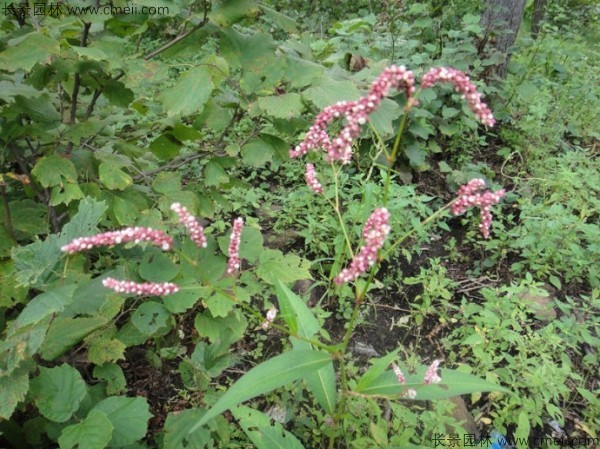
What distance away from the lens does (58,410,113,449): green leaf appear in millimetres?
1494

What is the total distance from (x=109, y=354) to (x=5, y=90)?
1066 millimetres

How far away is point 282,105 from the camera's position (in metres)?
1.68

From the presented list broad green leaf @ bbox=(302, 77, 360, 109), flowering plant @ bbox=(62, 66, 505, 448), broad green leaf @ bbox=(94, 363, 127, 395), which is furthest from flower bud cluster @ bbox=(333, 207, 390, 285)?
broad green leaf @ bbox=(94, 363, 127, 395)

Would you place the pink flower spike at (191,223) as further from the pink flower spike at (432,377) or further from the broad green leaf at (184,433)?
the broad green leaf at (184,433)

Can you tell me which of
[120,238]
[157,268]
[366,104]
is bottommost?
[157,268]

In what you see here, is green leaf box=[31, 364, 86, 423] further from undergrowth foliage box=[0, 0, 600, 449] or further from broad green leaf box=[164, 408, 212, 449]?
broad green leaf box=[164, 408, 212, 449]

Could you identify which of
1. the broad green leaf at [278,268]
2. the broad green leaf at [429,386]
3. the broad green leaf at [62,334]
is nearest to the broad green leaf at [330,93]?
the broad green leaf at [278,268]

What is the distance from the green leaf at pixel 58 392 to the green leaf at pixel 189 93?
1.00 metres

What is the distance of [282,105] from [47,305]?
39.4 inches

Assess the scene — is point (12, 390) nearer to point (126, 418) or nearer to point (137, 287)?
point (126, 418)

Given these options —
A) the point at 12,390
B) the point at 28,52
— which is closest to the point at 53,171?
the point at 28,52

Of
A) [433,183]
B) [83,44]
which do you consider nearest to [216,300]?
[83,44]

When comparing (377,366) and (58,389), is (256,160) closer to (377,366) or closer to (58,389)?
(377,366)

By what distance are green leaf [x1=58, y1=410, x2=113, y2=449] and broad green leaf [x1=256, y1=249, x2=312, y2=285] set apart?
2.42 feet
